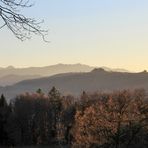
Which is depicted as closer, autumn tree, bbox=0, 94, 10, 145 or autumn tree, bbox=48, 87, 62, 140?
autumn tree, bbox=0, 94, 10, 145

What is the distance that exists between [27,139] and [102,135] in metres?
62.6

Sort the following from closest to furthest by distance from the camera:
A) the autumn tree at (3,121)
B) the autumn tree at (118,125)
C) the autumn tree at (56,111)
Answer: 1. the autumn tree at (118,125)
2. the autumn tree at (3,121)
3. the autumn tree at (56,111)

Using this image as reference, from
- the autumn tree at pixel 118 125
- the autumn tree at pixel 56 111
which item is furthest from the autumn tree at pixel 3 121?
the autumn tree at pixel 118 125

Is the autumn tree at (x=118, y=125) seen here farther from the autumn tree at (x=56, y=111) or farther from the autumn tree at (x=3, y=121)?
the autumn tree at (x=56, y=111)

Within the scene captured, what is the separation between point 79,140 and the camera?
51.5 meters

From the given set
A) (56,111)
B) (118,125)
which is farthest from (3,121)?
(118,125)

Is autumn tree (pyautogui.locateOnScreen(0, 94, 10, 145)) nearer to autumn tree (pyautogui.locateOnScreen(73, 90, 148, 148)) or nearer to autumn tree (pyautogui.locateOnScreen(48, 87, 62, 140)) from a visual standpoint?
autumn tree (pyautogui.locateOnScreen(48, 87, 62, 140))

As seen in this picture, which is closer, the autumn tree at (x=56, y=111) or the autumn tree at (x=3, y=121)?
the autumn tree at (x=3, y=121)

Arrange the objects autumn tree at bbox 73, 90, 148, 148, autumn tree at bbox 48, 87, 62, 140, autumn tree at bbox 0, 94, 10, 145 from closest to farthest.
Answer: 1. autumn tree at bbox 73, 90, 148, 148
2. autumn tree at bbox 0, 94, 10, 145
3. autumn tree at bbox 48, 87, 62, 140

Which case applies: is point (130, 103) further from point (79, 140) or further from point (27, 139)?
Answer: point (27, 139)

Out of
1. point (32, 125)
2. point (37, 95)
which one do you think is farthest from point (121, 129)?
point (37, 95)

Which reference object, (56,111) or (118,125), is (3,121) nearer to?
(56,111)

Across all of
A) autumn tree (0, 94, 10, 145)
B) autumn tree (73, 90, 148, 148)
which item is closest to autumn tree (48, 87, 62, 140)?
autumn tree (0, 94, 10, 145)

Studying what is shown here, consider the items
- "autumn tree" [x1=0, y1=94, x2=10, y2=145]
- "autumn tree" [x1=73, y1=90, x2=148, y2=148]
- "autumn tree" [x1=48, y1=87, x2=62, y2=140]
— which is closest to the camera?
"autumn tree" [x1=73, y1=90, x2=148, y2=148]
